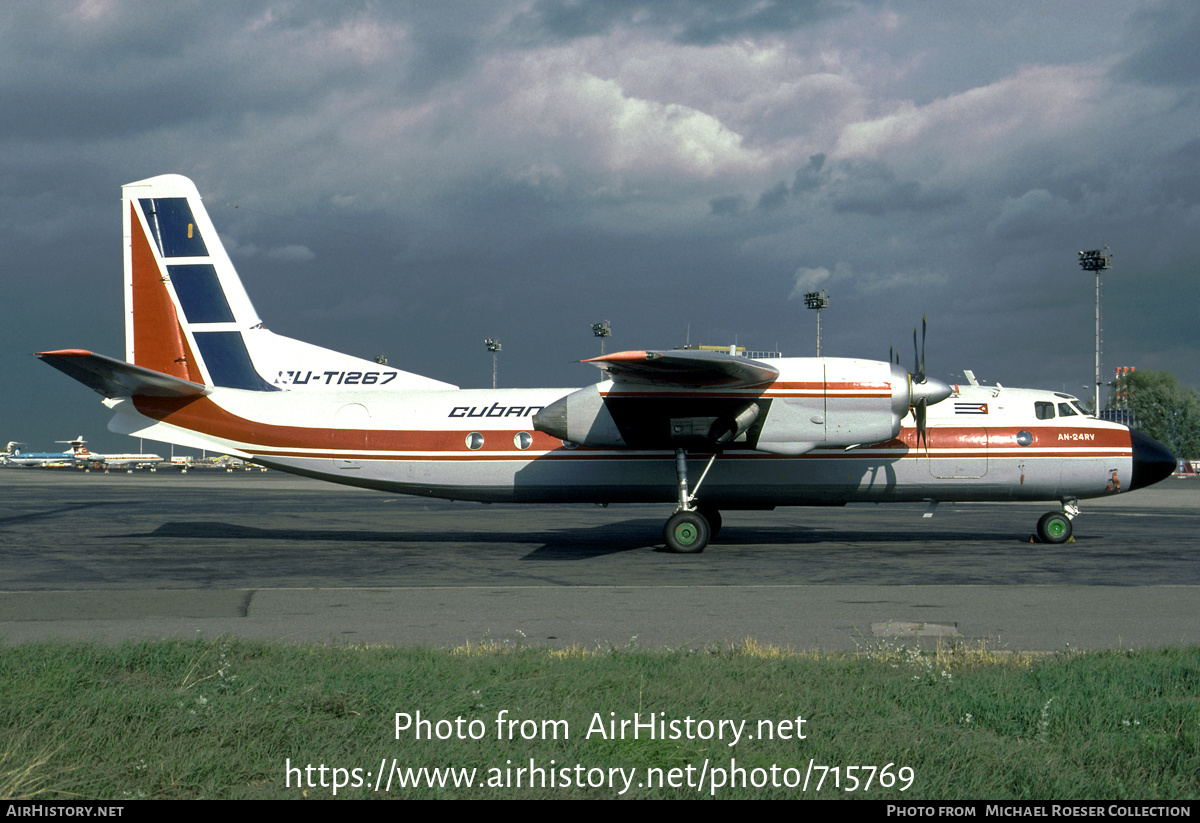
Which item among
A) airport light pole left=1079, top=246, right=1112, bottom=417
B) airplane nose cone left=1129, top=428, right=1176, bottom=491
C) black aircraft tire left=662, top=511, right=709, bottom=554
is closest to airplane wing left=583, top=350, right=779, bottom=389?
black aircraft tire left=662, top=511, right=709, bottom=554

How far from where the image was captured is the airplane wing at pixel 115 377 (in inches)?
697

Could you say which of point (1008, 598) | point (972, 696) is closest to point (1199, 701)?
point (972, 696)

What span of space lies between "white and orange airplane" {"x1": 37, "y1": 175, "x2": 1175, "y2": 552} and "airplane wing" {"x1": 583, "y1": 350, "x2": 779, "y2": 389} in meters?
0.44

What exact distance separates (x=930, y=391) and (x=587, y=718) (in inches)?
583

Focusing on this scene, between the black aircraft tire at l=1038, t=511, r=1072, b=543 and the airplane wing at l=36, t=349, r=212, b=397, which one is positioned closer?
the airplane wing at l=36, t=349, r=212, b=397

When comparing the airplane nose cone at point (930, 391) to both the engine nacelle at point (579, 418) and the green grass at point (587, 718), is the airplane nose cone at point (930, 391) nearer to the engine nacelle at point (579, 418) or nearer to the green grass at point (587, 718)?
the engine nacelle at point (579, 418)

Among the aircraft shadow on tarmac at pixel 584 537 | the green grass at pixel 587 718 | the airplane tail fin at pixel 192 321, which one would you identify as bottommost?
the aircraft shadow on tarmac at pixel 584 537

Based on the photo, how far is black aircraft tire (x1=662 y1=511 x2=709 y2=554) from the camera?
61.5 ft

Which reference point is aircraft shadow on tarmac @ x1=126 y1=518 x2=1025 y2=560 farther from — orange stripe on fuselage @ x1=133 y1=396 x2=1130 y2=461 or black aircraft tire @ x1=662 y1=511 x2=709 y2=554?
orange stripe on fuselage @ x1=133 y1=396 x2=1130 y2=461

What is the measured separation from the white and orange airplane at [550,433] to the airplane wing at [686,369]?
437mm

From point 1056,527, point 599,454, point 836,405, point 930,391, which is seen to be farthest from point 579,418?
A: point 1056,527

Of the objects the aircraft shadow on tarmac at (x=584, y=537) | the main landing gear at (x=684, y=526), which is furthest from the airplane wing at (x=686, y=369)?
the aircraft shadow on tarmac at (x=584, y=537)

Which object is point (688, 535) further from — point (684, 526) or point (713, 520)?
point (713, 520)

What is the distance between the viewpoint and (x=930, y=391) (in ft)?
61.5
